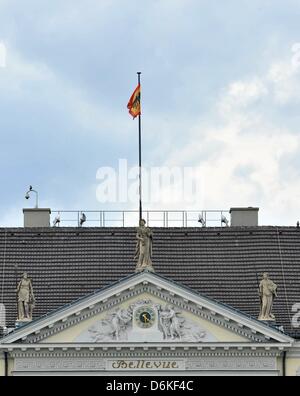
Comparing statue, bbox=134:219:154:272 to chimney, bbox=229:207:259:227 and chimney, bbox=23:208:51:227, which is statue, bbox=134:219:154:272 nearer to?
chimney, bbox=23:208:51:227

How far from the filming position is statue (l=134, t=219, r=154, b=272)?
80812 millimetres

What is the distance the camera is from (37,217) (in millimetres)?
94000

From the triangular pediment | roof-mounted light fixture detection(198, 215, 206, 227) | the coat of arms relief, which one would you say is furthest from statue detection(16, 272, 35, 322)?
roof-mounted light fixture detection(198, 215, 206, 227)

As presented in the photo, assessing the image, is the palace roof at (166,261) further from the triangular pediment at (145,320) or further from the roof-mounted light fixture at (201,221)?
the roof-mounted light fixture at (201,221)

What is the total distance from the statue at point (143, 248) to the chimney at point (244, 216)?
526 inches

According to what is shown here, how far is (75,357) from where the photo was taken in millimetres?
81312

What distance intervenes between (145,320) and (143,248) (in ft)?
10.5

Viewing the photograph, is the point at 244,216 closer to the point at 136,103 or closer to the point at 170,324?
the point at 136,103

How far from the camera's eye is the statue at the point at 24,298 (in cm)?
8119

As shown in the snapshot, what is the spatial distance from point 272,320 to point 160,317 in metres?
5.00

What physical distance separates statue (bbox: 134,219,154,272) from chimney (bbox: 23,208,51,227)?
13031 mm

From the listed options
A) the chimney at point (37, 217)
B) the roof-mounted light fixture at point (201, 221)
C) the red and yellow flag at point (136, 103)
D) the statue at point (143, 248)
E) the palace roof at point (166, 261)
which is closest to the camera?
the statue at point (143, 248)

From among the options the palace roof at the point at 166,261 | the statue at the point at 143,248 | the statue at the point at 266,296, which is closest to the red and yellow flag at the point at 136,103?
the palace roof at the point at 166,261

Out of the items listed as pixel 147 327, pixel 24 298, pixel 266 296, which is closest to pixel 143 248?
pixel 147 327
